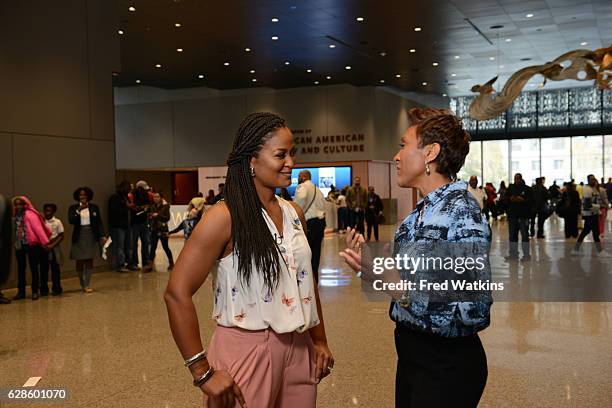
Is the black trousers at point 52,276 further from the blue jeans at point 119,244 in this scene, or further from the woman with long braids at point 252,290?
the woman with long braids at point 252,290

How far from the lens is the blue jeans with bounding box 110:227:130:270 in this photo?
11.6 m

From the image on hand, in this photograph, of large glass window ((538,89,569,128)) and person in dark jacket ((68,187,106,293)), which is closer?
person in dark jacket ((68,187,106,293))

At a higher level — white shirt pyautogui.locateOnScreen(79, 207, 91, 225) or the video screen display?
the video screen display

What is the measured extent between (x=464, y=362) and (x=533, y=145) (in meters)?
31.5

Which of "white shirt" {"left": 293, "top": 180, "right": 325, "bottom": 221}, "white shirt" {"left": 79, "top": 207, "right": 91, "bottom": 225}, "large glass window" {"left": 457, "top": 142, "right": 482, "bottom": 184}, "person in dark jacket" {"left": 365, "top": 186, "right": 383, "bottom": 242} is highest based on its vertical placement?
A: "large glass window" {"left": 457, "top": 142, "right": 482, "bottom": 184}

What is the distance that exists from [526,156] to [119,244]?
24.6 m

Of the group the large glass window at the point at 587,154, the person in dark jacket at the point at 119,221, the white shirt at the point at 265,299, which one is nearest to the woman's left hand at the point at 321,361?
the white shirt at the point at 265,299

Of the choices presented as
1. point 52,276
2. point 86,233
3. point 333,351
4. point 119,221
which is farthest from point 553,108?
point 333,351

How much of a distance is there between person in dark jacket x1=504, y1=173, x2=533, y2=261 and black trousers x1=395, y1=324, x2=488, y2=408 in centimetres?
1036

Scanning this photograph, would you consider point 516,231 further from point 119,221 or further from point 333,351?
point 333,351

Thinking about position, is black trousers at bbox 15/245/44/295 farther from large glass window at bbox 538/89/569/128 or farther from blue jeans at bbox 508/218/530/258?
large glass window at bbox 538/89/569/128

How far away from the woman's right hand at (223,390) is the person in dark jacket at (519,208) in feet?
35.1

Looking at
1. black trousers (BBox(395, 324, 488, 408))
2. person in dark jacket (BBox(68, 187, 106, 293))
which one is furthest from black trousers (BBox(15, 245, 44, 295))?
black trousers (BBox(395, 324, 488, 408))

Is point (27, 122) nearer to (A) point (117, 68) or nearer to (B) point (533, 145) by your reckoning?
(A) point (117, 68)
